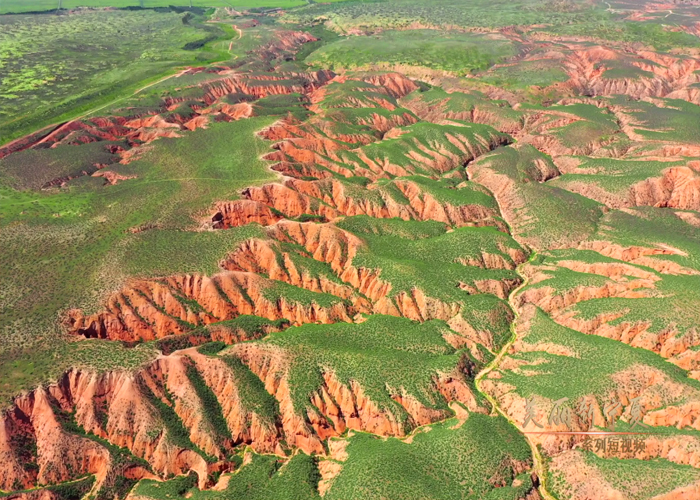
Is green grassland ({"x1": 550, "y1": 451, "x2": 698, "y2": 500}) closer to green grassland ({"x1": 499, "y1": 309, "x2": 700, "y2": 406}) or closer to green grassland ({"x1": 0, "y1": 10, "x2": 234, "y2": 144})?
green grassland ({"x1": 499, "y1": 309, "x2": 700, "y2": 406})

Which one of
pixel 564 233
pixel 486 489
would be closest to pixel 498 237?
pixel 564 233

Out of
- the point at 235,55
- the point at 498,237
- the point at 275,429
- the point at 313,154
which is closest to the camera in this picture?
the point at 275,429

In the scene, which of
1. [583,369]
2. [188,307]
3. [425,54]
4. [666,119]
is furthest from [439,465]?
[425,54]

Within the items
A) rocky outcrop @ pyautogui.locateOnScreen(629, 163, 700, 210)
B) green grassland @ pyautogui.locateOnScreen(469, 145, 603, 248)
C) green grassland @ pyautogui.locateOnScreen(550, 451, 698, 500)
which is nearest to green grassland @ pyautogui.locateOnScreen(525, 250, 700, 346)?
green grassland @ pyautogui.locateOnScreen(469, 145, 603, 248)

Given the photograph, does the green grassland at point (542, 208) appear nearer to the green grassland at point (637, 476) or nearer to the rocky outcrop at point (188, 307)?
the rocky outcrop at point (188, 307)

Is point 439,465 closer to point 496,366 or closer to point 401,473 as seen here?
point 401,473

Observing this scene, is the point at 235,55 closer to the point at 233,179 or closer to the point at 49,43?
the point at 49,43

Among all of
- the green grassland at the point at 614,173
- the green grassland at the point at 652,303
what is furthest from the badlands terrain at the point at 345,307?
the green grassland at the point at 614,173

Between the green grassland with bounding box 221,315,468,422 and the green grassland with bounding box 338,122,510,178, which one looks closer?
the green grassland with bounding box 221,315,468,422
